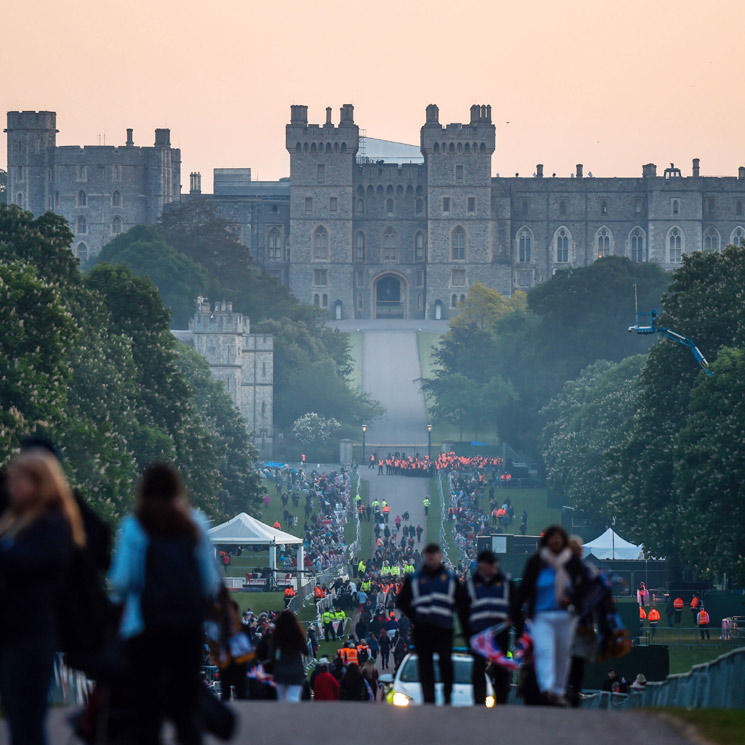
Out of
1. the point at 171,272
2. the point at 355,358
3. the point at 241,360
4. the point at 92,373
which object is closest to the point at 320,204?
the point at 355,358

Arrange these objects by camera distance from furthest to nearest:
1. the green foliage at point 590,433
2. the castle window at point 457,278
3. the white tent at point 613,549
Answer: the castle window at point 457,278 < the green foliage at point 590,433 < the white tent at point 613,549

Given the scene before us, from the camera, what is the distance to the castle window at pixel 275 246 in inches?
5453

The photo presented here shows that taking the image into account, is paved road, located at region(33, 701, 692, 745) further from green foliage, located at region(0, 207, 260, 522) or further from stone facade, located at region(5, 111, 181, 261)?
stone facade, located at region(5, 111, 181, 261)

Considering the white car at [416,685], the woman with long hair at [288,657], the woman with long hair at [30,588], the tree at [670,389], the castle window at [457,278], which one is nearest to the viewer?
the woman with long hair at [30,588]

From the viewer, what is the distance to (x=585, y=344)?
91562 millimetres

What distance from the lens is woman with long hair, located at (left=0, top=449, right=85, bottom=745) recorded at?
8.03m

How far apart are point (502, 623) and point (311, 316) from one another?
315 feet

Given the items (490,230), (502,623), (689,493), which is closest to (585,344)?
(490,230)

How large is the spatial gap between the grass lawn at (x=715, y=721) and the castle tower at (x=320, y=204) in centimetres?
12173

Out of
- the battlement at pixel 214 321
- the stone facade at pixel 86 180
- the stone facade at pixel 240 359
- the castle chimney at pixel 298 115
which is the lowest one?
the stone facade at pixel 240 359

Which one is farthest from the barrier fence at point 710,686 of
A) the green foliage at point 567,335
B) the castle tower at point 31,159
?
the castle tower at point 31,159

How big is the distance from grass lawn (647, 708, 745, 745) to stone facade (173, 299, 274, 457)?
71708 mm

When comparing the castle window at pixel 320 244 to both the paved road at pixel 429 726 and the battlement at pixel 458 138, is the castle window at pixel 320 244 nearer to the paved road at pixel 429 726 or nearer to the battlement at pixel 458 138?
the battlement at pixel 458 138

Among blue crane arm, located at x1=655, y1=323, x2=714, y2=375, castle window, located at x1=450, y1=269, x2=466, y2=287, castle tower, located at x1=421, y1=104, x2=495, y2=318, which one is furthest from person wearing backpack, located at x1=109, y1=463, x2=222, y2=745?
castle tower, located at x1=421, y1=104, x2=495, y2=318
